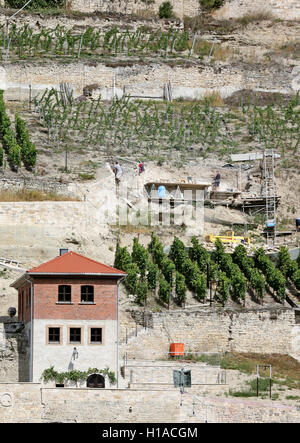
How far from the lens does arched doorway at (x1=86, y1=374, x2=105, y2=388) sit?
47.2m

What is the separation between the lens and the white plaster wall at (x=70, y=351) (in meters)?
47.2

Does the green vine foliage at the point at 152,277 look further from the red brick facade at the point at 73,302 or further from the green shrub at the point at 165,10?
the green shrub at the point at 165,10

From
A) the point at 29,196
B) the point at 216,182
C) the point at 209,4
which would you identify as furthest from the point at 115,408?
the point at 209,4

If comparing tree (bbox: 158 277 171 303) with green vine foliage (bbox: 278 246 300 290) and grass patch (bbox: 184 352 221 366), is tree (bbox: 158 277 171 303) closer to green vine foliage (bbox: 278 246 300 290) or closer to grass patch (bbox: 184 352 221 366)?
grass patch (bbox: 184 352 221 366)

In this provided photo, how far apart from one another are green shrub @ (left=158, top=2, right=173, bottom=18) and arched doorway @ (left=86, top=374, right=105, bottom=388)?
50323 mm

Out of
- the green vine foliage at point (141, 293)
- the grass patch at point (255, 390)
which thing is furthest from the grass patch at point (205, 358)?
the green vine foliage at point (141, 293)

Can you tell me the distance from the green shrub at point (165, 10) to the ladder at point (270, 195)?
73.1 feet

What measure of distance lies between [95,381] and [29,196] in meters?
16.6

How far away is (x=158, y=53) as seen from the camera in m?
88.4

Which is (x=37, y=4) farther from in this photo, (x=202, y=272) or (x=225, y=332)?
(x=225, y=332)

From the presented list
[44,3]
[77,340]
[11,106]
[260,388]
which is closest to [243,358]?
[260,388]

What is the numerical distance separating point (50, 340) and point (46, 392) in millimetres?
3342

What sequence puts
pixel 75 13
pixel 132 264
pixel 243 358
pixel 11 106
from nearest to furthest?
pixel 243 358, pixel 132 264, pixel 11 106, pixel 75 13
